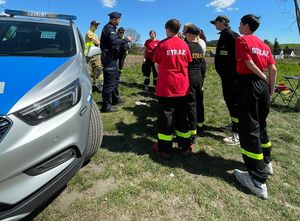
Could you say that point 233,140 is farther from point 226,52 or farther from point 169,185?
point 169,185

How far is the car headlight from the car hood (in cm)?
13

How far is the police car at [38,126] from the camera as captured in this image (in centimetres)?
225

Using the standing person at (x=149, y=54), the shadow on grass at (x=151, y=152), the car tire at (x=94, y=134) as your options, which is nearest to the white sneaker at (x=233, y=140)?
the shadow on grass at (x=151, y=152)

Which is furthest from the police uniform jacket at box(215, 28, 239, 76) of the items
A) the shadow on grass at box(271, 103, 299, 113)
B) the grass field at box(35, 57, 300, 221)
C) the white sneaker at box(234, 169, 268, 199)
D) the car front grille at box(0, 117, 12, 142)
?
the shadow on grass at box(271, 103, 299, 113)

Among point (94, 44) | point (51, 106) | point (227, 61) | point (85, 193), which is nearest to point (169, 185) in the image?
point (85, 193)

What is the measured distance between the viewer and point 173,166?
4.12m

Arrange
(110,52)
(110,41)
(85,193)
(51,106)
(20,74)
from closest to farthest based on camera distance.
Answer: (51,106), (20,74), (85,193), (110,41), (110,52)

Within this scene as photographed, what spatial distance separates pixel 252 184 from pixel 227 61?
83.9 inches

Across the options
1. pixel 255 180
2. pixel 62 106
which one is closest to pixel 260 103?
pixel 255 180

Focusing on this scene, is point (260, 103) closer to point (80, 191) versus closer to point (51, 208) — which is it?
point (80, 191)

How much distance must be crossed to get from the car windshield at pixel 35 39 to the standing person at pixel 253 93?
2.11 meters

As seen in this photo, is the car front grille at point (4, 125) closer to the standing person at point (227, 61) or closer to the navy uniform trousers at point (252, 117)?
the navy uniform trousers at point (252, 117)

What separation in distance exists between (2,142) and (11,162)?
167mm

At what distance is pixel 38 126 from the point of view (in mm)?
2398
